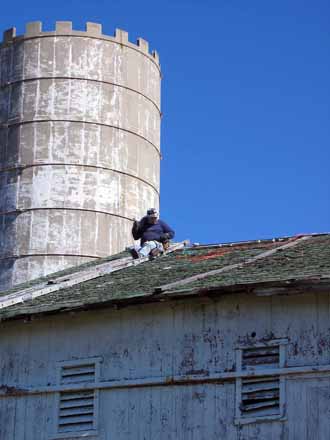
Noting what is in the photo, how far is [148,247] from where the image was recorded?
23469 millimetres

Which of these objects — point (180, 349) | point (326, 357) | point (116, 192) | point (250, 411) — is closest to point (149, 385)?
point (180, 349)

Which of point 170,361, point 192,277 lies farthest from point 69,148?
point 170,361

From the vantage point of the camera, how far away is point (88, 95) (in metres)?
35.2

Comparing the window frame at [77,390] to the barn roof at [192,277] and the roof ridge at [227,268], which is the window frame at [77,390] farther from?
the roof ridge at [227,268]

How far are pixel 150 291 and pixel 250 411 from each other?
8.81ft

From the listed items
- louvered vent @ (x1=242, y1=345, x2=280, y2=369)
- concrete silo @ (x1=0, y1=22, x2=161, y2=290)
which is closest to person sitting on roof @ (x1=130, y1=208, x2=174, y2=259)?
louvered vent @ (x1=242, y1=345, x2=280, y2=369)

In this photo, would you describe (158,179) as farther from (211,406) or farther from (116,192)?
(211,406)

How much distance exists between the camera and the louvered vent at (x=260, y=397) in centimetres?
1591

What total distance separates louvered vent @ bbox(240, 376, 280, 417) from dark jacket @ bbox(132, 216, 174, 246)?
A: 7936 millimetres

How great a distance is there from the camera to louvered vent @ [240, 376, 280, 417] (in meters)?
15.9

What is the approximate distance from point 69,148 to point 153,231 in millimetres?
11232

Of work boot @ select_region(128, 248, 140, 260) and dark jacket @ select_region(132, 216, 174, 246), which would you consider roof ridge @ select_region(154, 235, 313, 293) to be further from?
work boot @ select_region(128, 248, 140, 260)

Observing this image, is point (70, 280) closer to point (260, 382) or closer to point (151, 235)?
point (151, 235)

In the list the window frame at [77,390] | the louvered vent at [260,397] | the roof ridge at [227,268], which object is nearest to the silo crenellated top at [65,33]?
the roof ridge at [227,268]
